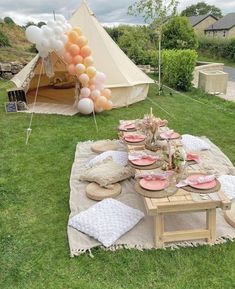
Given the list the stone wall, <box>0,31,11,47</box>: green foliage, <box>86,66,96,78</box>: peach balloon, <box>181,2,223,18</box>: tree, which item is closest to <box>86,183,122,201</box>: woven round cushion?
<box>86,66,96,78</box>: peach balloon

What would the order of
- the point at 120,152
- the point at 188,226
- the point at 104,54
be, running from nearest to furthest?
the point at 188,226 → the point at 120,152 → the point at 104,54

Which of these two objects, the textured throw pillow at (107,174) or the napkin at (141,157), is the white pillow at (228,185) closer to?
the napkin at (141,157)

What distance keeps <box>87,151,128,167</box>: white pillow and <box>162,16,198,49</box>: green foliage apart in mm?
15135

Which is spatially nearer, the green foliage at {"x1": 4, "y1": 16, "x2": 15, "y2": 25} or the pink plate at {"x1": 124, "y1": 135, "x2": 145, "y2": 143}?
the pink plate at {"x1": 124, "y1": 135, "x2": 145, "y2": 143}

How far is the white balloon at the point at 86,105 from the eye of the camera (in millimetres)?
7207

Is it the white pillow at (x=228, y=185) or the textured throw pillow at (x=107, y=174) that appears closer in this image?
the white pillow at (x=228, y=185)

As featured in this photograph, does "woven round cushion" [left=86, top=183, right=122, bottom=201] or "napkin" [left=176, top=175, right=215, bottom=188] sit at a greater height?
"napkin" [left=176, top=175, right=215, bottom=188]

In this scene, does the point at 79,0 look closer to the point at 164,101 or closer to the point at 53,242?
the point at 164,101

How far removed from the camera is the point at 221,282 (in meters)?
2.60

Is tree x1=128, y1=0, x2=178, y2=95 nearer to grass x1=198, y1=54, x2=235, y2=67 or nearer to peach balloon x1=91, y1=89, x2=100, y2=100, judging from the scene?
peach balloon x1=91, y1=89, x2=100, y2=100

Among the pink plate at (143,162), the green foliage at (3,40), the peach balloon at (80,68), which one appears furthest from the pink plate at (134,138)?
the green foliage at (3,40)

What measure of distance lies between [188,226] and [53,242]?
142 centimetres

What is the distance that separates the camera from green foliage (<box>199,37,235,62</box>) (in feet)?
76.9

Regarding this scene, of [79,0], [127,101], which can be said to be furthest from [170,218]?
[79,0]
